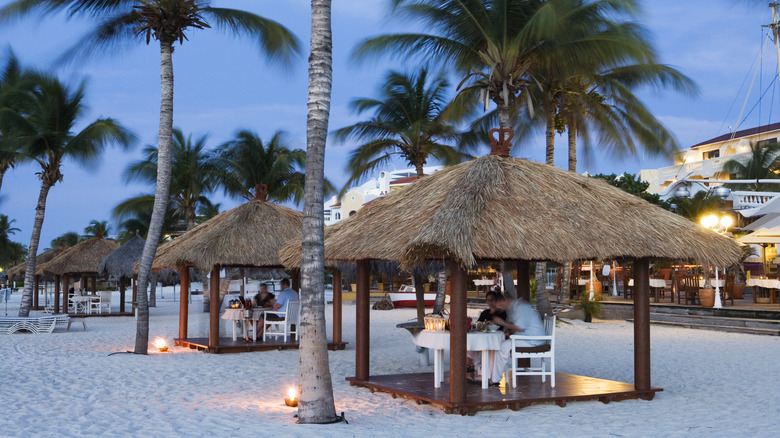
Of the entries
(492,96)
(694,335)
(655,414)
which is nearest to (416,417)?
(655,414)

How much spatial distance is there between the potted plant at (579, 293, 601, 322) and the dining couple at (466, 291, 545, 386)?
12767 mm

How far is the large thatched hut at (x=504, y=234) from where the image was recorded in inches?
319

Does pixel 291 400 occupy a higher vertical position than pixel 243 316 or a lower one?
lower

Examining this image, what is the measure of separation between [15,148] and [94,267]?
6.86 m

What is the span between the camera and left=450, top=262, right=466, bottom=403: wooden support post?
8117 millimetres

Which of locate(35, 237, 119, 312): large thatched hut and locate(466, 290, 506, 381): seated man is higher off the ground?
locate(35, 237, 119, 312): large thatched hut

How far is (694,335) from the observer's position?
699 inches

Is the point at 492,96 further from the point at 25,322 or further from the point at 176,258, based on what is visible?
the point at 25,322

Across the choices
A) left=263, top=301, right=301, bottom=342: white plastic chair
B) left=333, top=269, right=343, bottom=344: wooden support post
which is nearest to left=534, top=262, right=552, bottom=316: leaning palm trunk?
left=333, top=269, right=343, bottom=344: wooden support post

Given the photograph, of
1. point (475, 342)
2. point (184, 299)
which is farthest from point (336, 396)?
point (184, 299)

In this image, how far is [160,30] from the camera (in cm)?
1446

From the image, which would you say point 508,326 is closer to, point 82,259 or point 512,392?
point 512,392

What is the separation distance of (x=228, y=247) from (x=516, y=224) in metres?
7.99

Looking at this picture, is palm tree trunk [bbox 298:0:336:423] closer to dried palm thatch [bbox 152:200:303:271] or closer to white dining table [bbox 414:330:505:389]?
white dining table [bbox 414:330:505:389]
